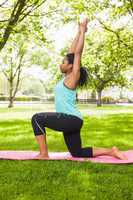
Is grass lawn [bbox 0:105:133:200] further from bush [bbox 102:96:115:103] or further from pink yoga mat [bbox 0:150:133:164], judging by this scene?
bush [bbox 102:96:115:103]

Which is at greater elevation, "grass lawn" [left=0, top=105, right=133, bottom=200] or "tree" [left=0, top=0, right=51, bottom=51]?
"tree" [left=0, top=0, right=51, bottom=51]

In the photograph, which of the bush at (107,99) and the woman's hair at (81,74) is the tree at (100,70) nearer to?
the bush at (107,99)

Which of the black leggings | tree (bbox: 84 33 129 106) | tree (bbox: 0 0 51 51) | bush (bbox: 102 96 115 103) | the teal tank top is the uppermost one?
tree (bbox: 0 0 51 51)

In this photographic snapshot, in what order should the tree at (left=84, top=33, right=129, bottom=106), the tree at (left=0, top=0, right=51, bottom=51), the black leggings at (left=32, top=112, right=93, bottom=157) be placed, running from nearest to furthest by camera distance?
the black leggings at (left=32, top=112, right=93, bottom=157), the tree at (left=0, top=0, right=51, bottom=51), the tree at (left=84, top=33, right=129, bottom=106)

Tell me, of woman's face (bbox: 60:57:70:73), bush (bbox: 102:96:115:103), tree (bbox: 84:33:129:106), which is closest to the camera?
woman's face (bbox: 60:57:70:73)

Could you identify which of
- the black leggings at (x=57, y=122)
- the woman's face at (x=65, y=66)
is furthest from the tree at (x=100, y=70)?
the black leggings at (x=57, y=122)

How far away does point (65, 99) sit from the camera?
8812 mm

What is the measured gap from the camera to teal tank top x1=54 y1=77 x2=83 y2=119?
8828 millimetres

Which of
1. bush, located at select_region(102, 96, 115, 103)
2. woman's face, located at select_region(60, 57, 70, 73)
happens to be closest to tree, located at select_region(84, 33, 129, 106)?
bush, located at select_region(102, 96, 115, 103)

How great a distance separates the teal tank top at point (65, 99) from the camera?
8.83m

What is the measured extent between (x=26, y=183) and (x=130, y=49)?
78.9 ft

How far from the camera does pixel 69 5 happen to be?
75.3 feet

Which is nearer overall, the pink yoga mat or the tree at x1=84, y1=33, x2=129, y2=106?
the pink yoga mat

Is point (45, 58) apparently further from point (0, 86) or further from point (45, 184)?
point (45, 184)
